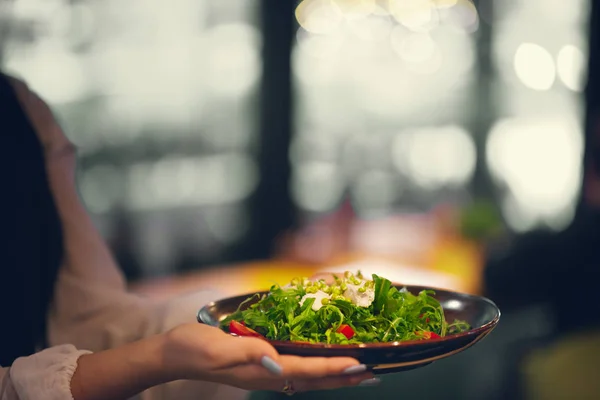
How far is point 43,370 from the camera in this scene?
1312 millimetres

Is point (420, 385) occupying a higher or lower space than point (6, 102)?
lower

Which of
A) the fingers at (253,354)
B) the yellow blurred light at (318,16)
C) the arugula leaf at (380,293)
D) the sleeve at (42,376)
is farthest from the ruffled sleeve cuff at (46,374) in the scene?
the yellow blurred light at (318,16)

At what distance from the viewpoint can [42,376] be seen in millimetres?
1301

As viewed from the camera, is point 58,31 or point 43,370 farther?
point 58,31

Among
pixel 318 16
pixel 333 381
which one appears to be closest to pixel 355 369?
pixel 333 381

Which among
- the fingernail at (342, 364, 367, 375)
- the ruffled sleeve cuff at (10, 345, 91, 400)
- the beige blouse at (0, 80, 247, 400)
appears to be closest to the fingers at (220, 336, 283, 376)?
the fingernail at (342, 364, 367, 375)

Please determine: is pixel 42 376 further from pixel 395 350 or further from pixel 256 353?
pixel 395 350

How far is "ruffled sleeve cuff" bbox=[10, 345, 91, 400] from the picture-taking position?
1.29 m

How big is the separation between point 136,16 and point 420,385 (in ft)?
9.18

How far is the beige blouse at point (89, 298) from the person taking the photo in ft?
5.50

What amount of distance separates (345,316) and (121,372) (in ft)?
1.38

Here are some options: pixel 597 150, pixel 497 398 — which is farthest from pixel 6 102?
pixel 597 150

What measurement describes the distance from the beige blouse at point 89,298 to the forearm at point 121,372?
34 centimetres

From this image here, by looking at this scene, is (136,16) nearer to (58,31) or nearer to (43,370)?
(58,31)
